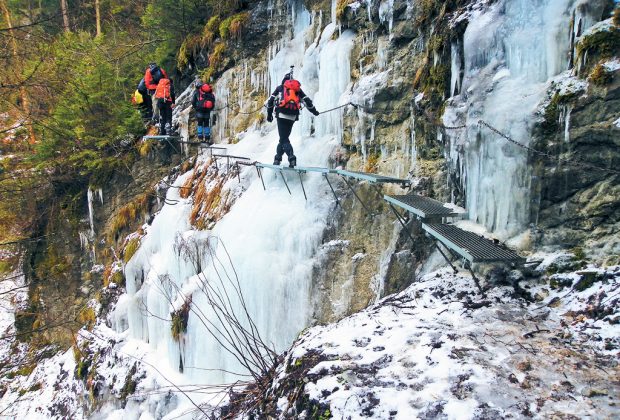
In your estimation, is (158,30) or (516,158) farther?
(158,30)

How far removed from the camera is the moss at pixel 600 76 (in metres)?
3.86

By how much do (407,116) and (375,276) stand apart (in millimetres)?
2228

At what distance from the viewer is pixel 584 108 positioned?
13.2ft

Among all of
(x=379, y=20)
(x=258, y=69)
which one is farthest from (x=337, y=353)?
(x=258, y=69)

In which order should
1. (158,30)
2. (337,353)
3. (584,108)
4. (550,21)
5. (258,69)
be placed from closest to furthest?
(337,353) < (584,108) < (550,21) < (258,69) < (158,30)

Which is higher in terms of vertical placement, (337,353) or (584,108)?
(584,108)

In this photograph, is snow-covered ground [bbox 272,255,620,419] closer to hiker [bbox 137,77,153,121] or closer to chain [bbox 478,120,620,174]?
chain [bbox 478,120,620,174]

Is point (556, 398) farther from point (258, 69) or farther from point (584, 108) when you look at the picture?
point (258, 69)

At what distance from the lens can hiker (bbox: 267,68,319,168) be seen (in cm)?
707

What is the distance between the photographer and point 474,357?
3.20m

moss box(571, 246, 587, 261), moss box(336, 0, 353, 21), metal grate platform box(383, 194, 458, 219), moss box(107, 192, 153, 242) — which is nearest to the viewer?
moss box(571, 246, 587, 261)

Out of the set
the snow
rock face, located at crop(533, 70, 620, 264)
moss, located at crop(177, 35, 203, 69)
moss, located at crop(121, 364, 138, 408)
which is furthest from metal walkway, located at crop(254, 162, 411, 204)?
moss, located at crop(177, 35, 203, 69)

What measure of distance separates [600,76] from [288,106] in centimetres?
433

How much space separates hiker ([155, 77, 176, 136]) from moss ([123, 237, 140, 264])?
281 centimetres
